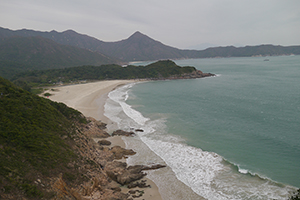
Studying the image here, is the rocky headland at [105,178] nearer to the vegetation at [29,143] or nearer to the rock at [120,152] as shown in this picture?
the rock at [120,152]

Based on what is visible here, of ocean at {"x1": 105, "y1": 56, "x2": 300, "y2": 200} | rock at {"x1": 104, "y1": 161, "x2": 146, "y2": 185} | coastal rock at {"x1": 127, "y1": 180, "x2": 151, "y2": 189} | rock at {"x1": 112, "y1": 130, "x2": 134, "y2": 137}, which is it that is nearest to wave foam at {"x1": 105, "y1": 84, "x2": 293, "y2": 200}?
ocean at {"x1": 105, "y1": 56, "x2": 300, "y2": 200}

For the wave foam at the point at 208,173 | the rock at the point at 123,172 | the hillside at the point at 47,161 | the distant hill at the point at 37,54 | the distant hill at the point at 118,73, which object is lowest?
the wave foam at the point at 208,173

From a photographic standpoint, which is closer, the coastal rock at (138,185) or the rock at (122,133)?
the coastal rock at (138,185)

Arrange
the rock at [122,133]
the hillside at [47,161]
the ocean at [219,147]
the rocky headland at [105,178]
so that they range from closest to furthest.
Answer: the hillside at [47,161] → the rocky headland at [105,178] → the ocean at [219,147] → the rock at [122,133]

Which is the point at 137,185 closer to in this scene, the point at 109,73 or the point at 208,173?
the point at 208,173

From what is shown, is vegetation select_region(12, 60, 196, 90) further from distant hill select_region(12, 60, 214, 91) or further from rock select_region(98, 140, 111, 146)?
rock select_region(98, 140, 111, 146)

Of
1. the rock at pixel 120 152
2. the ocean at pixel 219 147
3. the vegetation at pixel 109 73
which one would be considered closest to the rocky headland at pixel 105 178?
the rock at pixel 120 152

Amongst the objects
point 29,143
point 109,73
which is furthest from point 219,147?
point 109,73
